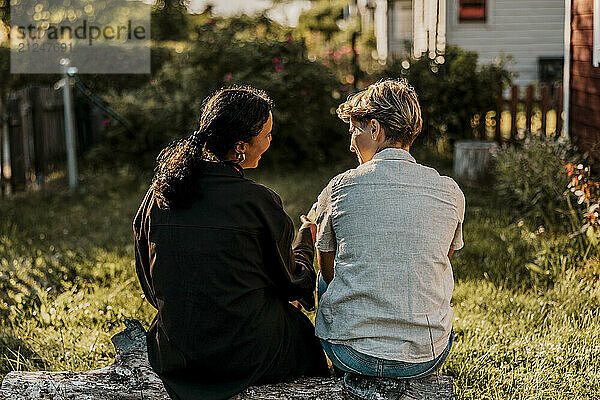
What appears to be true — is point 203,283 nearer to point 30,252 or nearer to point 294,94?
point 30,252

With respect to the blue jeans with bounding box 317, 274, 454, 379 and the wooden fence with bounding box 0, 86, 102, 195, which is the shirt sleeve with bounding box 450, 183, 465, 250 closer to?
the blue jeans with bounding box 317, 274, 454, 379

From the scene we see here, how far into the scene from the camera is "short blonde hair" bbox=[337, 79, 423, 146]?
2818 millimetres

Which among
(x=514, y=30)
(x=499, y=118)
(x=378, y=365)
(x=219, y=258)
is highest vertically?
(x=514, y=30)

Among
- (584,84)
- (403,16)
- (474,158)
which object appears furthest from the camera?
(403,16)

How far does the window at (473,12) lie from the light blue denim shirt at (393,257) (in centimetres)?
1464

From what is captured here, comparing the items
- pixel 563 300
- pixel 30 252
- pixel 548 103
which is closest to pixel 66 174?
pixel 30 252

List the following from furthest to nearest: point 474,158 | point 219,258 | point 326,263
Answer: point 474,158 < point 326,263 < point 219,258

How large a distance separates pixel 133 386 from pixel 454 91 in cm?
763

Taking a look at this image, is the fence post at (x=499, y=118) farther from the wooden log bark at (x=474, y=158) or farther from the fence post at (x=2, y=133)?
the fence post at (x=2, y=133)

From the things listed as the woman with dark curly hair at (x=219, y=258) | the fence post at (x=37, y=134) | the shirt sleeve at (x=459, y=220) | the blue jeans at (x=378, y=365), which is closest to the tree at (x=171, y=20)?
the fence post at (x=37, y=134)

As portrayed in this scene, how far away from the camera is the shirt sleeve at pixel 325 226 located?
2877 mm

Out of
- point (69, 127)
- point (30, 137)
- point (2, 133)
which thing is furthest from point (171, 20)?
point (2, 133)

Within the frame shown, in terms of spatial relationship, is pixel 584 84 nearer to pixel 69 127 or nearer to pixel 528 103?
pixel 528 103

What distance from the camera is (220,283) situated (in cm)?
269
